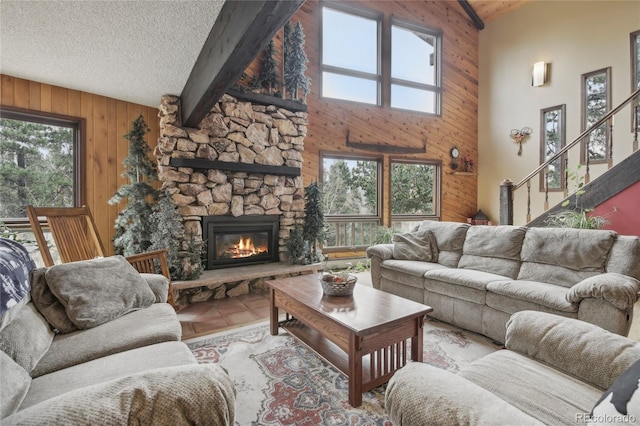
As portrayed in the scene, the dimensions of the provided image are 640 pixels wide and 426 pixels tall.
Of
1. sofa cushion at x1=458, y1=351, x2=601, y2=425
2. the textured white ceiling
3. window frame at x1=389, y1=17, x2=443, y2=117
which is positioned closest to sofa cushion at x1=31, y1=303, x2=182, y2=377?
sofa cushion at x1=458, y1=351, x2=601, y2=425

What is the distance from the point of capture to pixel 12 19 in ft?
7.25

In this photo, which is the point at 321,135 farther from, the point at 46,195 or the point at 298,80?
the point at 46,195

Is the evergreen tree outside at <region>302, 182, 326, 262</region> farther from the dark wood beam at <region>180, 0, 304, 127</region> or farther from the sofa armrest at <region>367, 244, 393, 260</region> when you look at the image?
the dark wood beam at <region>180, 0, 304, 127</region>

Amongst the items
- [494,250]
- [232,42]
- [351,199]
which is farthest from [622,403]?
[351,199]

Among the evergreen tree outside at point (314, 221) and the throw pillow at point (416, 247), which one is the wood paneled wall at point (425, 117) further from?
the throw pillow at point (416, 247)

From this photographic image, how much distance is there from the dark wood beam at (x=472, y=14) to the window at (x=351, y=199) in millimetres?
3947

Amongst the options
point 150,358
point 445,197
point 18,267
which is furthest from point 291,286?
point 445,197

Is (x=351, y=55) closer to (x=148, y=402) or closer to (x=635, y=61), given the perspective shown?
(x=635, y=61)

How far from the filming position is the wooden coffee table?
5.75 feet

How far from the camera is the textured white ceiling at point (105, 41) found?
2.14m

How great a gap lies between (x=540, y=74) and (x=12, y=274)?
752 cm

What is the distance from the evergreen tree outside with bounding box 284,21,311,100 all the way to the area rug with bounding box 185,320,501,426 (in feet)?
10.5

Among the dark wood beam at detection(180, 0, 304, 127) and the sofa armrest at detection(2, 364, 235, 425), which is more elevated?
the dark wood beam at detection(180, 0, 304, 127)

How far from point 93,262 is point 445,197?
606cm
